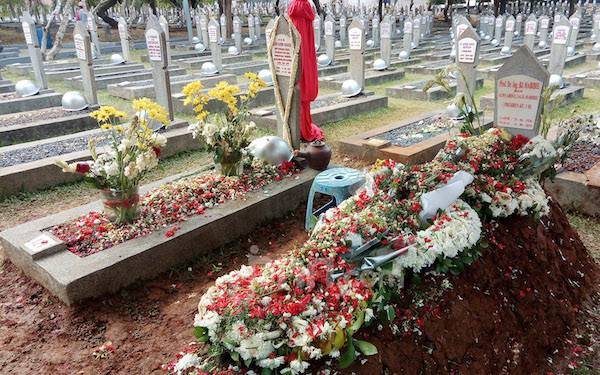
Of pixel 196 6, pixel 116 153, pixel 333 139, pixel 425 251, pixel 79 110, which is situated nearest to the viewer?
pixel 425 251

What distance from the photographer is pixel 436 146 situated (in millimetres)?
6746

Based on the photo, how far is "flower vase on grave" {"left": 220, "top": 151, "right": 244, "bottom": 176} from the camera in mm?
4910

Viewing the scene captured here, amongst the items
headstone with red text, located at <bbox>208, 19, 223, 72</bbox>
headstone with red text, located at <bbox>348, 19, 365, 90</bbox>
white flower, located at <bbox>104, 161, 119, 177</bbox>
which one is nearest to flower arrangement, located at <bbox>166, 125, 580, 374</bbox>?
white flower, located at <bbox>104, 161, 119, 177</bbox>

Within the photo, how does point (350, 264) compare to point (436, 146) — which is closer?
point (350, 264)

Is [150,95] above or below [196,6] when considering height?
below

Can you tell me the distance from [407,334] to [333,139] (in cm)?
558

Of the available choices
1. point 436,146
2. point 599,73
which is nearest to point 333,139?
point 436,146

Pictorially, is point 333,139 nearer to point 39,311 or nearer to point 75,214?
point 75,214

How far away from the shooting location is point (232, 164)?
5000 millimetres

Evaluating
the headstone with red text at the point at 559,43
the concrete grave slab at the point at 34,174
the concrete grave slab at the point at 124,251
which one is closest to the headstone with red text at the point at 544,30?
the headstone with red text at the point at 559,43

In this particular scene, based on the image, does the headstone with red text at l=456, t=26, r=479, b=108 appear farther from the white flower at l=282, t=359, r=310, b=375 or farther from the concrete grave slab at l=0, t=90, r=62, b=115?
the concrete grave slab at l=0, t=90, r=62, b=115

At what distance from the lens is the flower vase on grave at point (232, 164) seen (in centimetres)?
491

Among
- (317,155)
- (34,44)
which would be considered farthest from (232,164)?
(34,44)

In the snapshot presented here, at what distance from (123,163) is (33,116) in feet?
19.0
